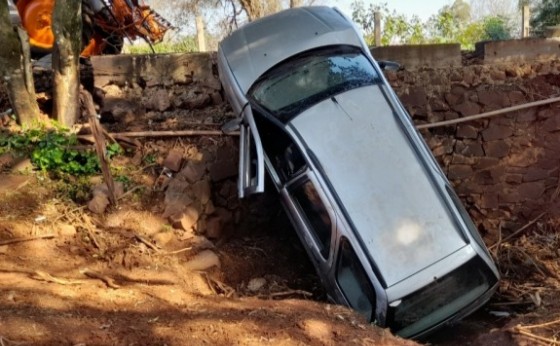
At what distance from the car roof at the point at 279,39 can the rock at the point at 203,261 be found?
1.88m

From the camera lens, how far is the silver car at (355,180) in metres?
5.25

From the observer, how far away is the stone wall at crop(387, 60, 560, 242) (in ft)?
25.6

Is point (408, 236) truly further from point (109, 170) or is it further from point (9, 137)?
point (9, 137)

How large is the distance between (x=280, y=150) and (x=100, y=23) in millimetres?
4965

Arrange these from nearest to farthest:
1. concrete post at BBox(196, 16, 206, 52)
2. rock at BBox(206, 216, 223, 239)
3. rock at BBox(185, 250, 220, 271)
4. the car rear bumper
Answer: the car rear bumper → rock at BBox(185, 250, 220, 271) → rock at BBox(206, 216, 223, 239) → concrete post at BBox(196, 16, 206, 52)

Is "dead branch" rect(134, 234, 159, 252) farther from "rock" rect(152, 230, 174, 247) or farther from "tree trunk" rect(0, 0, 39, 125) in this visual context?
"tree trunk" rect(0, 0, 39, 125)

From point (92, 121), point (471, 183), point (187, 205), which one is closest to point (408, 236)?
point (187, 205)

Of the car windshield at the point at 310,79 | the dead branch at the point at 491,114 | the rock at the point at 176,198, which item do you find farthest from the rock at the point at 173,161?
the dead branch at the point at 491,114

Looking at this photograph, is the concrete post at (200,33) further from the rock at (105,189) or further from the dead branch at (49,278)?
the dead branch at (49,278)

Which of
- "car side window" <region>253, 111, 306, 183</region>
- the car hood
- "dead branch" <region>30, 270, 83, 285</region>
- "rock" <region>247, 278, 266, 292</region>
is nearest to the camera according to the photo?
"dead branch" <region>30, 270, 83, 285</region>

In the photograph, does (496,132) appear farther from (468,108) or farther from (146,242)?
(146,242)

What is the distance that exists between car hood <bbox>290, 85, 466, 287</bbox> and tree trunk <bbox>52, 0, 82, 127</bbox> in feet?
10.7

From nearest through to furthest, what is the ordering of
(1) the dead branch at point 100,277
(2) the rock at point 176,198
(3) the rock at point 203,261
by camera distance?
(1) the dead branch at point 100,277, (3) the rock at point 203,261, (2) the rock at point 176,198

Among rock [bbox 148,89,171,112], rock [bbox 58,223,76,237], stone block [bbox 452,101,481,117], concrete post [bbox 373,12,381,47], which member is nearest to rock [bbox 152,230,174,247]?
rock [bbox 58,223,76,237]
